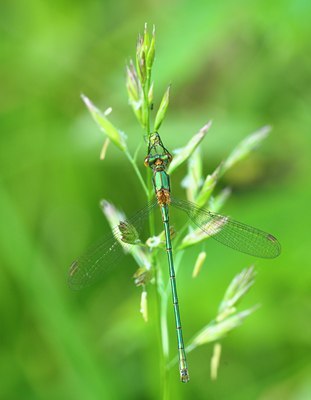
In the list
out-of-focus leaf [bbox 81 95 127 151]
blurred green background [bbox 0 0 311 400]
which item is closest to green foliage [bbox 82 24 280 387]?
out-of-focus leaf [bbox 81 95 127 151]

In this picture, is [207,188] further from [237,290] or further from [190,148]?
[237,290]

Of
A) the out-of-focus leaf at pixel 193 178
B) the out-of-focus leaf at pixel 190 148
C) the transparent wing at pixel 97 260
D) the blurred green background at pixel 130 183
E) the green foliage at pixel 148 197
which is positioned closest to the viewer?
the green foliage at pixel 148 197

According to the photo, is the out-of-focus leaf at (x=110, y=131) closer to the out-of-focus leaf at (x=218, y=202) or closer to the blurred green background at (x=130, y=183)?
the out-of-focus leaf at (x=218, y=202)

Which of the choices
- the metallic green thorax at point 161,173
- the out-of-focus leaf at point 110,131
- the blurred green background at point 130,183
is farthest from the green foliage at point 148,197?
the blurred green background at point 130,183

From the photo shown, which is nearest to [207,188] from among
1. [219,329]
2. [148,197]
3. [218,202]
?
[218,202]

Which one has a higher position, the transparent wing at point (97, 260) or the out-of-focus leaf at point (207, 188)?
the transparent wing at point (97, 260)

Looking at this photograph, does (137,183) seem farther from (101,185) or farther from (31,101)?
(31,101)

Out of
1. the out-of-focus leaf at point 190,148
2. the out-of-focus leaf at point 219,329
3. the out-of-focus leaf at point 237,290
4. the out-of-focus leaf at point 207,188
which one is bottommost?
the out-of-focus leaf at point 219,329
